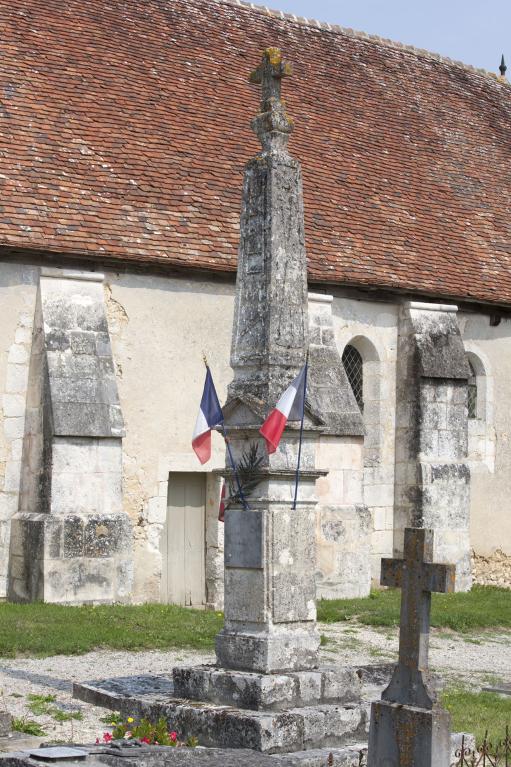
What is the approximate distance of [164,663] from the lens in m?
10.9

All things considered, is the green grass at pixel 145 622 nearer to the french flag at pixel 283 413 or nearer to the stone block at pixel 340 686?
the stone block at pixel 340 686

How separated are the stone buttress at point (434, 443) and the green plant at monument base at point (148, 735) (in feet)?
33.1

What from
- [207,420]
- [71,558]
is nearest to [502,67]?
[71,558]

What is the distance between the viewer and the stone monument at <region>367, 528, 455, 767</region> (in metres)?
6.31

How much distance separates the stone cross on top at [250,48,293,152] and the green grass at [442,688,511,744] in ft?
13.5

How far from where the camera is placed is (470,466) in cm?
1917

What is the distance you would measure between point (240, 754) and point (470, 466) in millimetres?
12562

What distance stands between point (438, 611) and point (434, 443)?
359 centimetres

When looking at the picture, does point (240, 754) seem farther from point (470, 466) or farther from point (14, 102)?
point (470, 466)

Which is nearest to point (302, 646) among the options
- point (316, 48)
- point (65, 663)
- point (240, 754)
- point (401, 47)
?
point (240, 754)

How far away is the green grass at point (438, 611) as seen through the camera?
14.1 meters

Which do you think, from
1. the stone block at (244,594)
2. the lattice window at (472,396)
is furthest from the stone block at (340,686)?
the lattice window at (472,396)

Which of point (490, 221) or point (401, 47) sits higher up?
point (401, 47)

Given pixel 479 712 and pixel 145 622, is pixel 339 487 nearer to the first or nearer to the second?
pixel 145 622
